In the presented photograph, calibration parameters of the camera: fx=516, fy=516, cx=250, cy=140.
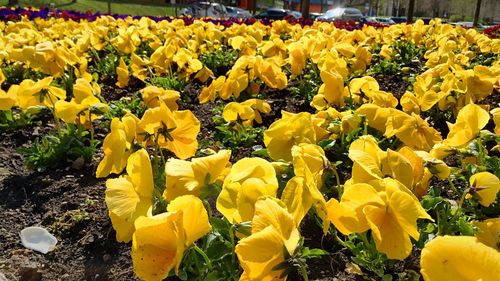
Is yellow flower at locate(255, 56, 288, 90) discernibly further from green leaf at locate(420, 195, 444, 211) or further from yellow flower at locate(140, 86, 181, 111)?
green leaf at locate(420, 195, 444, 211)

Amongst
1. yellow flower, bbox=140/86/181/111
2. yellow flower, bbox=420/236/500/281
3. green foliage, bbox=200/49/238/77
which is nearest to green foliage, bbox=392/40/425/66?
green foliage, bbox=200/49/238/77

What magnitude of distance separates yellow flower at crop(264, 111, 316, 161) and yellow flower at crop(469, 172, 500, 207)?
0.52 metres

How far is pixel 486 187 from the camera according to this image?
1449 mm

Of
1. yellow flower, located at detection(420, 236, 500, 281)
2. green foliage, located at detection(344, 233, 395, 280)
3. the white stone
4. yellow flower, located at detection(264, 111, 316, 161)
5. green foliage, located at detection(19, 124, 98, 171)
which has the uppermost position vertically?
yellow flower, located at detection(420, 236, 500, 281)

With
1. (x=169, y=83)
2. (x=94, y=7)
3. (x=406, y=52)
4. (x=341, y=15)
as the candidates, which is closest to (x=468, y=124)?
(x=169, y=83)

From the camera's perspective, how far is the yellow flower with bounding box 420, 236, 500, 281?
77 cm

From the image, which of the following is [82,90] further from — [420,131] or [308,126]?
[420,131]

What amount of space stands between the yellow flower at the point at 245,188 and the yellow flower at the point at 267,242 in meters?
0.11

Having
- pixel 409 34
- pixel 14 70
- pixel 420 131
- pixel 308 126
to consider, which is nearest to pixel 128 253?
pixel 308 126

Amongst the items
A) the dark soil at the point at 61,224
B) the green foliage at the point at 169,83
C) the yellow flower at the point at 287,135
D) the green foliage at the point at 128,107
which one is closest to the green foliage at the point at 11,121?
the dark soil at the point at 61,224

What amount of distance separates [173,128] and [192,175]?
0.53 metres

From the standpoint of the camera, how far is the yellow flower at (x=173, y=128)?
183cm

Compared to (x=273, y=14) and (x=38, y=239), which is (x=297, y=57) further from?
(x=273, y=14)

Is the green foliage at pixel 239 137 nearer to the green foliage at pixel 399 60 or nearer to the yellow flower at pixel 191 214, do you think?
the yellow flower at pixel 191 214
